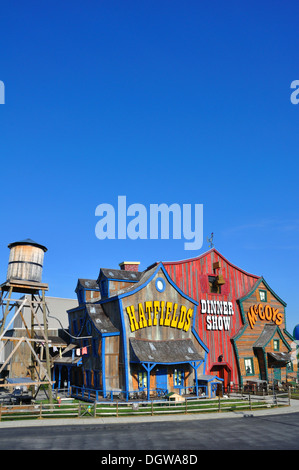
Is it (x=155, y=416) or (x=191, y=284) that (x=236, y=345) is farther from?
(x=155, y=416)

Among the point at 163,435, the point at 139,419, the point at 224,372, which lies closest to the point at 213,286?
the point at 224,372

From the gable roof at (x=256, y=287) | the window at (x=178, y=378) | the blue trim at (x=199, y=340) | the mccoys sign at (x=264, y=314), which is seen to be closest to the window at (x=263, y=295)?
the mccoys sign at (x=264, y=314)

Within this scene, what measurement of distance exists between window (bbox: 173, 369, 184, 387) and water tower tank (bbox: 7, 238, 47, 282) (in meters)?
13.3

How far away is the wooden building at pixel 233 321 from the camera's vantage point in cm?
3772

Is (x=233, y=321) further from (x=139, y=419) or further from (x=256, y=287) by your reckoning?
(x=139, y=419)

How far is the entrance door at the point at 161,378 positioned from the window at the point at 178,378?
3.21ft

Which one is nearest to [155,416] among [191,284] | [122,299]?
[122,299]

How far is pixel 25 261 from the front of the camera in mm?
29328

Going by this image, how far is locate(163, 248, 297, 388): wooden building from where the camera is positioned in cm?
3772

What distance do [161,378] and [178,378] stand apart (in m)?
1.69

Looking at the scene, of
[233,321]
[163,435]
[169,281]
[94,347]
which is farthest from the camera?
[233,321]

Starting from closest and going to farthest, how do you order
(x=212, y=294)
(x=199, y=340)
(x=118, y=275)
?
(x=199, y=340) → (x=118, y=275) → (x=212, y=294)

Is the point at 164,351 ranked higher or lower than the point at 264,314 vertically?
lower

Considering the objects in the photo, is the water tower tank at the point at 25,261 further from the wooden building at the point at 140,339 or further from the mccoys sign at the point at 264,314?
the mccoys sign at the point at 264,314
